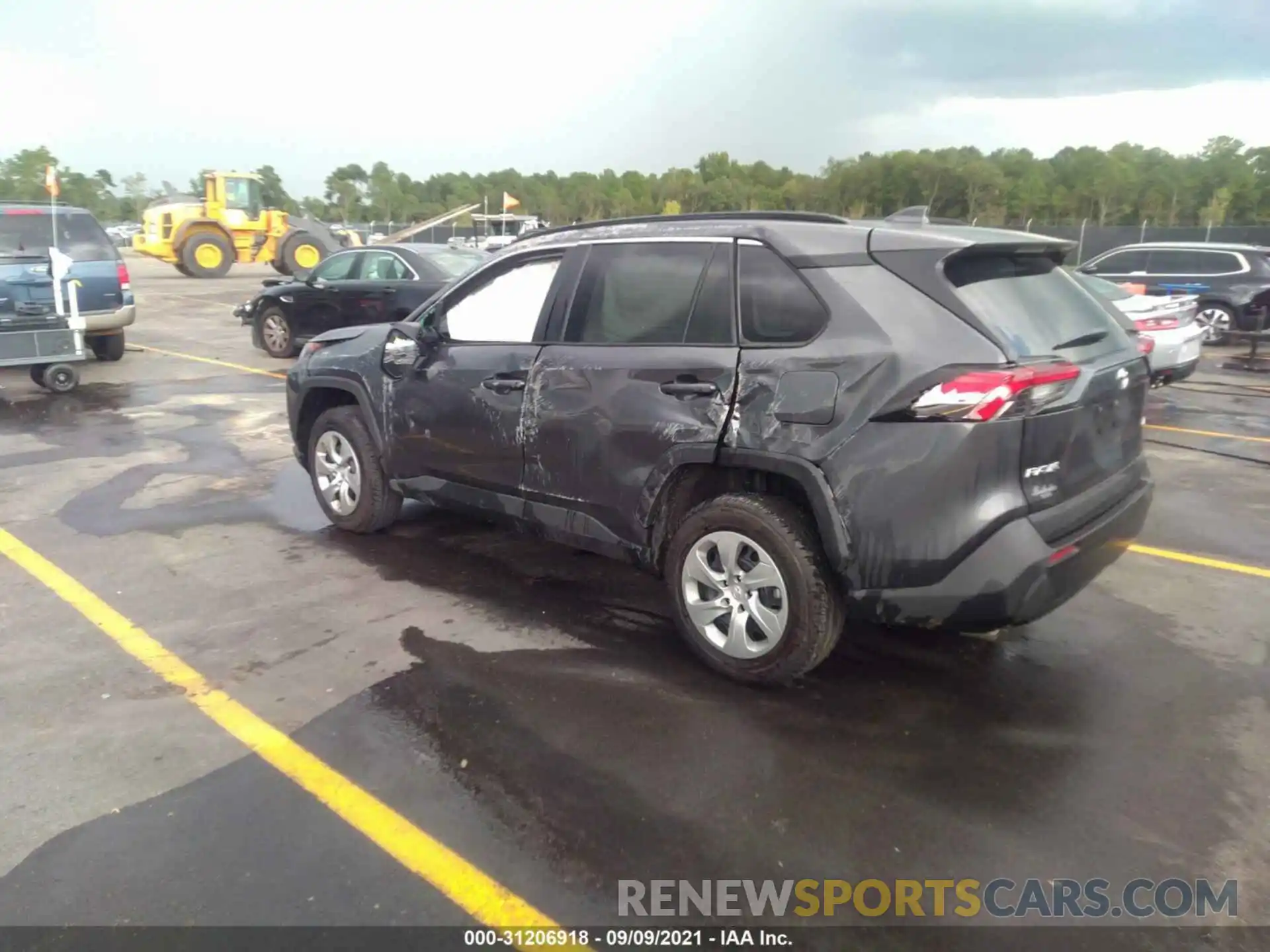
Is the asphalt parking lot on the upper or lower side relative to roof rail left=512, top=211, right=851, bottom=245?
lower

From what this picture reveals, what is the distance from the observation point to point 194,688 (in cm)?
383

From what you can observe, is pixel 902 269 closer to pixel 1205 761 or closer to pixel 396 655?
pixel 1205 761

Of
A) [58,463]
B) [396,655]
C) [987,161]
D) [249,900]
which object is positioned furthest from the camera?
[987,161]

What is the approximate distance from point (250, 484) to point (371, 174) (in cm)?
8141

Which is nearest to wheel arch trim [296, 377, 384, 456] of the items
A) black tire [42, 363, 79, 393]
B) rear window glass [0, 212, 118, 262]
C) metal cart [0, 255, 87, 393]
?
metal cart [0, 255, 87, 393]

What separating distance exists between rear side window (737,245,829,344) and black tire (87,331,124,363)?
39.2ft

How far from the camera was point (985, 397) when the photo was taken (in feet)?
10.5

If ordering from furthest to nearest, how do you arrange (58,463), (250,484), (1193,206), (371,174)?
(371,174) → (1193,206) → (58,463) → (250,484)

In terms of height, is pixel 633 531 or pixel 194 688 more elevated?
pixel 633 531

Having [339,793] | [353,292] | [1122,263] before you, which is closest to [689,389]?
[339,793]

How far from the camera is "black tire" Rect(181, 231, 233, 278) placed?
29.5 metres

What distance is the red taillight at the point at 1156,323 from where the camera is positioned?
31.6 ft

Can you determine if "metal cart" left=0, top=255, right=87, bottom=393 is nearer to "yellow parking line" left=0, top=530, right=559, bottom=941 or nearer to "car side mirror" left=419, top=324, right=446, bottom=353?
"yellow parking line" left=0, top=530, right=559, bottom=941

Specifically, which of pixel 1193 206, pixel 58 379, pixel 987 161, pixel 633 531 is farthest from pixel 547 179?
pixel 633 531
